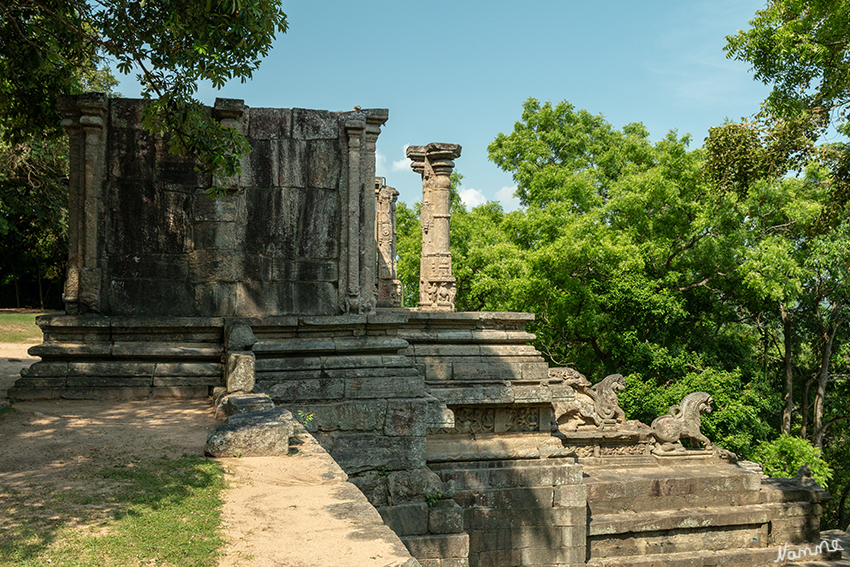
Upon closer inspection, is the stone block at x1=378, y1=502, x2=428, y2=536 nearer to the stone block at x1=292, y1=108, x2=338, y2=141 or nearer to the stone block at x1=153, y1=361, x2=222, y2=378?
the stone block at x1=153, y1=361, x2=222, y2=378

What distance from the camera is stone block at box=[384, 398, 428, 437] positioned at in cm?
623

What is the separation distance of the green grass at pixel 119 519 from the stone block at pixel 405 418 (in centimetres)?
251

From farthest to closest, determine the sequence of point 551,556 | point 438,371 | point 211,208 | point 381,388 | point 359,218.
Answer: point 438,371 → point 551,556 → point 359,218 → point 211,208 → point 381,388

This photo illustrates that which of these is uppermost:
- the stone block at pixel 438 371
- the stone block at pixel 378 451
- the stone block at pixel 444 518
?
the stone block at pixel 438 371

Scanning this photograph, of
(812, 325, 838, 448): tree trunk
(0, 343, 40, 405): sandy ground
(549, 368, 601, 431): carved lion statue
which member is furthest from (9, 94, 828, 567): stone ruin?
(812, 325, 838, 448): tree trunk

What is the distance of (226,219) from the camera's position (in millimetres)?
7328

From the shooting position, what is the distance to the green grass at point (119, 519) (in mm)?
2564

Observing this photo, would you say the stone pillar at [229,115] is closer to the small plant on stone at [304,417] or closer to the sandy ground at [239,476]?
the sandy ground at [239,476]

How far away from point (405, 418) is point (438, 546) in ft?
3.96

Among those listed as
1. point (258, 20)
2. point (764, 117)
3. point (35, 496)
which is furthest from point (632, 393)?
point (35, 496)

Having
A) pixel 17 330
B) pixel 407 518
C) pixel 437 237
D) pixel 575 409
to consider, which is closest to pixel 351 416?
pixel 407 518

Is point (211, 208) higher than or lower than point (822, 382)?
higher

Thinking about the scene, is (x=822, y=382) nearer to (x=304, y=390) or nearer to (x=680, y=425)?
(x=680, y=425)

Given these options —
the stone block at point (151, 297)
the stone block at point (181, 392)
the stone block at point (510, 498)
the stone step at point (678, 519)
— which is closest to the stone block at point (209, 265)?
the stone block at point (151, 297)
